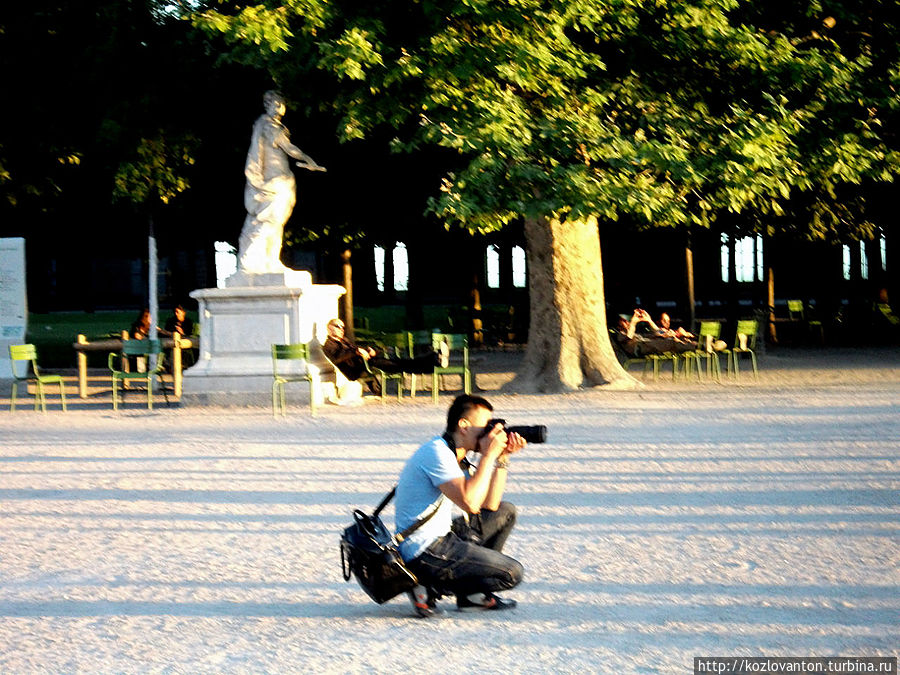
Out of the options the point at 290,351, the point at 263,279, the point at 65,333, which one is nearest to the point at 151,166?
the point at 263,279

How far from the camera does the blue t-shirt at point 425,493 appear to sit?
5957mm

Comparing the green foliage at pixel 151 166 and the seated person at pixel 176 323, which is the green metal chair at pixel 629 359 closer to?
the seated person at pixel 176 323

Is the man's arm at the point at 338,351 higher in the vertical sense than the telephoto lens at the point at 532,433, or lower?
higher

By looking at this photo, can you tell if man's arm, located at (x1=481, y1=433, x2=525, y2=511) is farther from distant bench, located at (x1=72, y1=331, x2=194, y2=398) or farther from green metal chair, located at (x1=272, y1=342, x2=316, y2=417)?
distant bench, located at (x1=72, y1=331, x2=194, y2=398)

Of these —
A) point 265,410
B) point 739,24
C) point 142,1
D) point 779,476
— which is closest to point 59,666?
point 779,476

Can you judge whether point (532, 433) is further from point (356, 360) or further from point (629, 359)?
point (629, 359)

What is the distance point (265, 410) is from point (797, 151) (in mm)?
7180

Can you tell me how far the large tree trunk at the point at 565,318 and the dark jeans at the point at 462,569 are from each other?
12.4m

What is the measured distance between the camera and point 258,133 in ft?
60.0

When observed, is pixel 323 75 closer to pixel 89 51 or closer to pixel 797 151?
pixel 89 51

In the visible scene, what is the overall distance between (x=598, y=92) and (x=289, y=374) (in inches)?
202

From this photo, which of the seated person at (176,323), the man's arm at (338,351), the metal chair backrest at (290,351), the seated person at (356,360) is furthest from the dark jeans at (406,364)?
the seated person at (176,323)

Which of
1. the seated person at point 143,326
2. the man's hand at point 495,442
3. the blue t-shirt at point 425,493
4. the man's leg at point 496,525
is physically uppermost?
the seated person at point 143,326

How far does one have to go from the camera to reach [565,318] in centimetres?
1844
